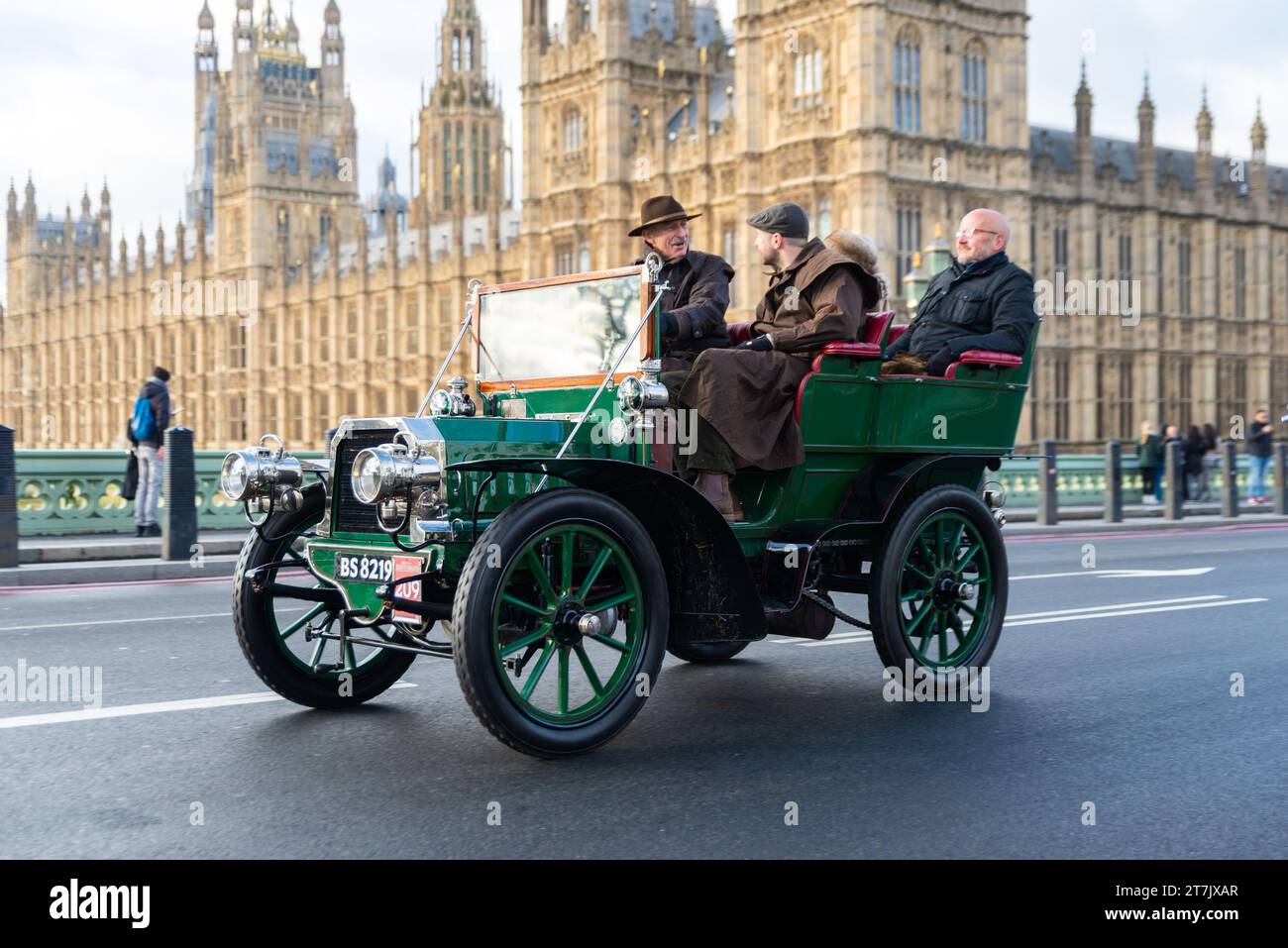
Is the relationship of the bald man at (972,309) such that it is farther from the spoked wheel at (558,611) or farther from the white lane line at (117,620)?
the white lane line at (117,620)

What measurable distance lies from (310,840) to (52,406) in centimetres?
9714

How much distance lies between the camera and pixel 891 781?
4.52 metres

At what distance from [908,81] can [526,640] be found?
34.6m

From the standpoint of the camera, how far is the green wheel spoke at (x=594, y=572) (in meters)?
4.76

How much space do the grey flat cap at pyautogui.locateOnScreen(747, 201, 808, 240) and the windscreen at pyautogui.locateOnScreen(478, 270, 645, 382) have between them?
742mm

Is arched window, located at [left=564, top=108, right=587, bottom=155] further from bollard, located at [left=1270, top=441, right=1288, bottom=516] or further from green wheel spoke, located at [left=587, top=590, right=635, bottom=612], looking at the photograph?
green wheel spoke, located at [left=587, top=590, right=635, bottom=612]

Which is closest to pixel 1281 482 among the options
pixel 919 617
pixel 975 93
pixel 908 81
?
pixel 908 81

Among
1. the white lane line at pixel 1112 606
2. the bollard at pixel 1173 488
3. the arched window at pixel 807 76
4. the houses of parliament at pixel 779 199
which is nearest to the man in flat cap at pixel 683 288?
the white lane line at pixel 1112 606

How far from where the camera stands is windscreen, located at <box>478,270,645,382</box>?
18.3 ft

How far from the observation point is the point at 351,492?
5.26m

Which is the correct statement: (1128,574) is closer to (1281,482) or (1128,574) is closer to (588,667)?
(588,667)

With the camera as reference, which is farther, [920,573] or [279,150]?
[279,150]

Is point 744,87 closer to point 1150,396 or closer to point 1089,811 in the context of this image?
point 1150,396

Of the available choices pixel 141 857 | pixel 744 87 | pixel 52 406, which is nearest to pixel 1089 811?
pixel 141 857
